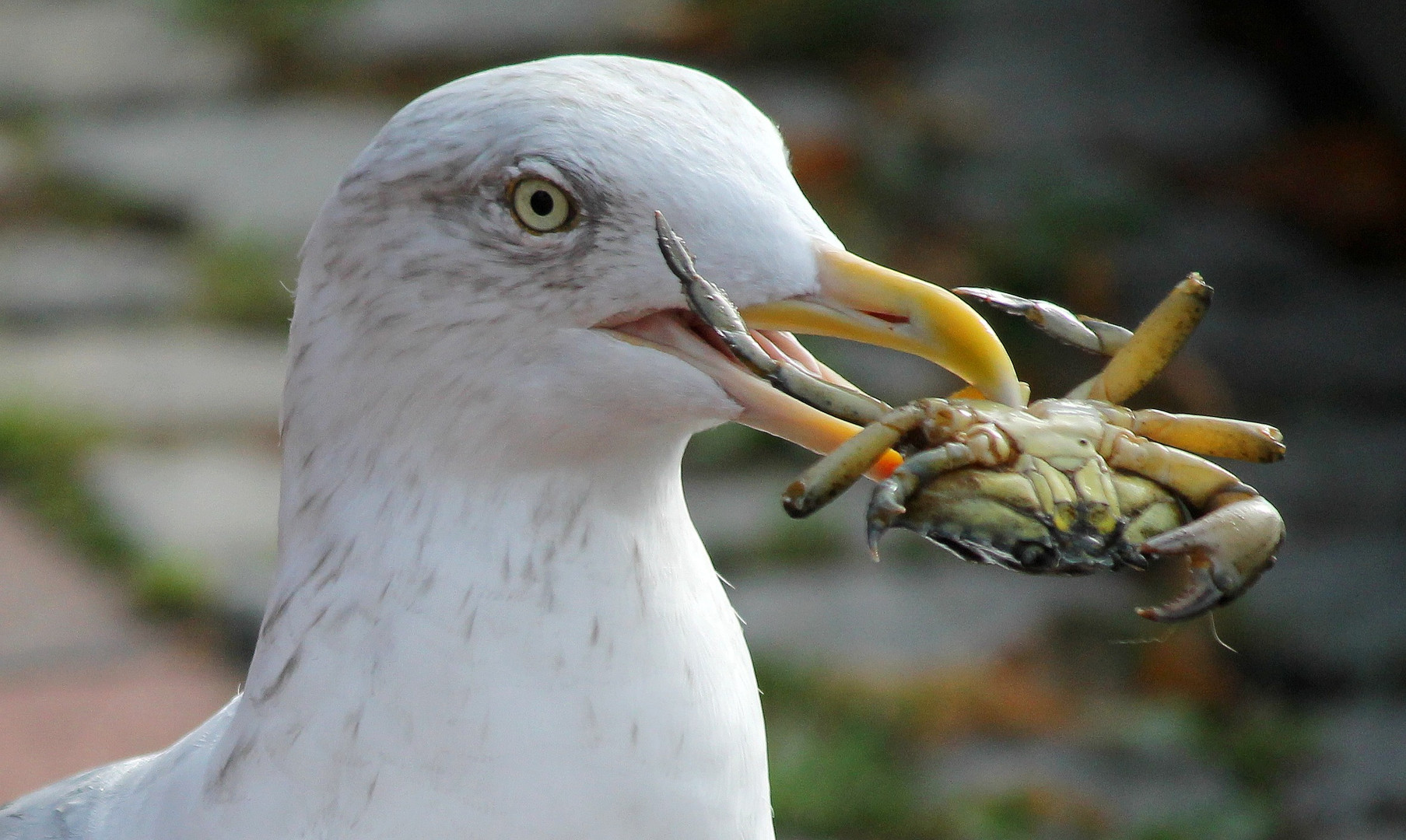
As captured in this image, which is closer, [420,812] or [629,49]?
[420,812]

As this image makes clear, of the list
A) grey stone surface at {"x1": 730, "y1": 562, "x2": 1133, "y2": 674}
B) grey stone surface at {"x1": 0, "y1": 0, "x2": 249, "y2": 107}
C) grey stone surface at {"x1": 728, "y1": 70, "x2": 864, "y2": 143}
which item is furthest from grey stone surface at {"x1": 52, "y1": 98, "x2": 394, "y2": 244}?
grey stone surface at {"x1": 730, "y1": 562, "x2": 1133, "y2": 674}

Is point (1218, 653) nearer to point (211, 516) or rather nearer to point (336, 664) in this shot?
point (211, 516)

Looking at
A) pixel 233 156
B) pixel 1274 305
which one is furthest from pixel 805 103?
pixel 233 156

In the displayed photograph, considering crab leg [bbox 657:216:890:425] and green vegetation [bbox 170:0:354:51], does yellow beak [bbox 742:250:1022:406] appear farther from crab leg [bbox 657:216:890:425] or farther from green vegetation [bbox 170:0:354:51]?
green vegetation [bbox 170:0:354:51]

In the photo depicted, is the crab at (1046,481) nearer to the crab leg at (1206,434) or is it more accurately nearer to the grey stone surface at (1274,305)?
the crab leg at (1206,434)

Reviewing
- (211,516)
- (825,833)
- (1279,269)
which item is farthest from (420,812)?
(1279,269)

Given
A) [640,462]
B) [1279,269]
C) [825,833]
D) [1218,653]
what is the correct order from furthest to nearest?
[1279,269] < [1218,653] < [825,833] < [640,462]

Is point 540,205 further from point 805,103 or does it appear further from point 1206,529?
point 805,103
